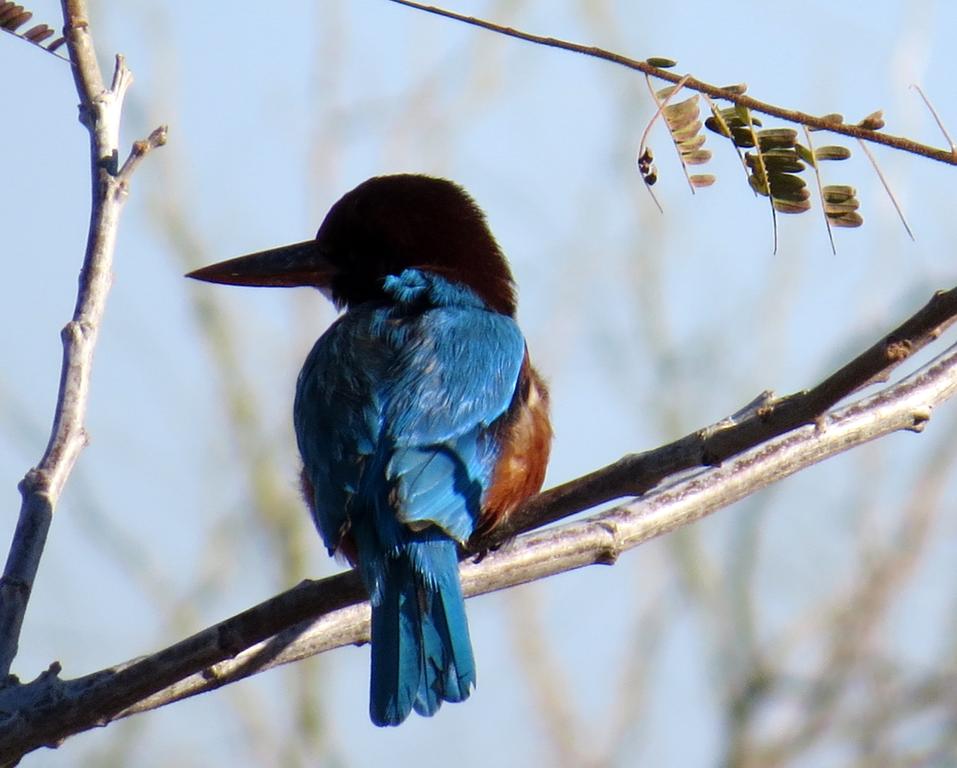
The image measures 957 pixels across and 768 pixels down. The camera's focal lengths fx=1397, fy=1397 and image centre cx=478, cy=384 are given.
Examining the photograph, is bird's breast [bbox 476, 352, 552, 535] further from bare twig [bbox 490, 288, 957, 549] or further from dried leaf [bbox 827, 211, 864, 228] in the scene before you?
dried leaf [bbox 827, 211, 864, 228]

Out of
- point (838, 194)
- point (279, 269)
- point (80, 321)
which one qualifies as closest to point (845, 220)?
point (838, 194)

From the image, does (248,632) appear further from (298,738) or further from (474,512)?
(298,738)

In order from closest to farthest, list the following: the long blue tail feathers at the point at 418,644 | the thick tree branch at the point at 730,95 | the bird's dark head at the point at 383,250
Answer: the thick tree branch at the point at 730,95 < the long blue tail feathers at the point at 418,644 < the bird's dark head at the point at 383,250

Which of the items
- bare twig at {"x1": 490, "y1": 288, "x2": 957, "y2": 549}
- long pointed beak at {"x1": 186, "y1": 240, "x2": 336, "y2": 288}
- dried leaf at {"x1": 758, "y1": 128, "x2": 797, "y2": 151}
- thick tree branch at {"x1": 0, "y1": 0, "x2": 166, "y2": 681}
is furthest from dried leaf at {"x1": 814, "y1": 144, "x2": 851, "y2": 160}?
long pointed beak at {"x1": 186, "y1": 240, "x2": 336, "y2": 288}

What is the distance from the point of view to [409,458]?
3094mm

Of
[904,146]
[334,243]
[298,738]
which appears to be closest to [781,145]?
[904,146]

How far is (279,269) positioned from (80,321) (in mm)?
1581

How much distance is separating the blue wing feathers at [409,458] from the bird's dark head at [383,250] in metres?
0.43

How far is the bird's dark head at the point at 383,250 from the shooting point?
4262mm

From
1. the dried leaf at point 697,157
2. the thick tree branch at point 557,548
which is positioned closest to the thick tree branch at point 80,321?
the thick tree branch at point 557,548

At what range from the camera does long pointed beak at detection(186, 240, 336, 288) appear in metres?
4.35

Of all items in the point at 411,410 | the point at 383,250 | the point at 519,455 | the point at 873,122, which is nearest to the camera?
the point at 873,122

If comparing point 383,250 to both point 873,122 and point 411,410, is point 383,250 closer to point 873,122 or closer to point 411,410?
point 411,410

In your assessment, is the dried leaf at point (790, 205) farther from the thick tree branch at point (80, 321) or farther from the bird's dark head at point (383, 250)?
the bird's dark head at point (383, 250)
